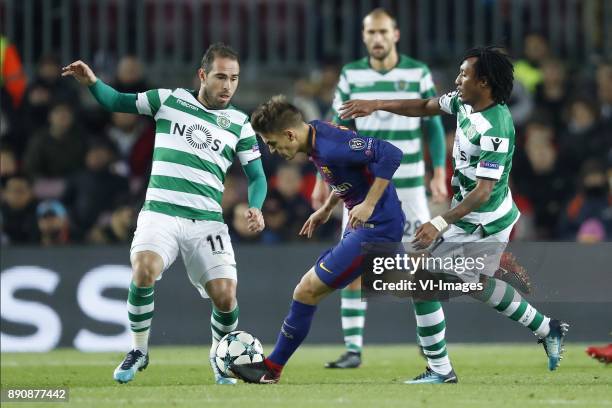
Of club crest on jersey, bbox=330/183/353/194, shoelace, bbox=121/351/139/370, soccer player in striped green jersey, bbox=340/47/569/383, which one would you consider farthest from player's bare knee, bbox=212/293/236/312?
soccer player in striped green jersey, bbox=340/47/569/383

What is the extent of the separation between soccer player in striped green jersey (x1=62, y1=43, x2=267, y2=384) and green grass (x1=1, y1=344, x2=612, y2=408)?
Result: 1.92 feet

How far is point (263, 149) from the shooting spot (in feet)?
50.6

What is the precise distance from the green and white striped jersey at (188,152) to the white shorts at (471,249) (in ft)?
5.19

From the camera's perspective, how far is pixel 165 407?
7922 mm

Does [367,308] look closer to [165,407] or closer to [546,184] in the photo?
[546,184]

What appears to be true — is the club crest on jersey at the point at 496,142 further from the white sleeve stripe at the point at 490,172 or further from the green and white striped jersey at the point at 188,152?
the green and white striped jersey at the point at 188,152

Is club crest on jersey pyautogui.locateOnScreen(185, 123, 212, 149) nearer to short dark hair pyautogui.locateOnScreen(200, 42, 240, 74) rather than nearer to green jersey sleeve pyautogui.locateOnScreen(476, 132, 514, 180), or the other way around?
short dark hair pyautogui.locateOnScreen(200, 42, 240, 74)

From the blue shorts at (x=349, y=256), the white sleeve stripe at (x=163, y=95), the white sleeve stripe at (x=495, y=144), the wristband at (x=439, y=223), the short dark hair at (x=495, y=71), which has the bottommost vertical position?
the blue shorts at (x=349, y=256)

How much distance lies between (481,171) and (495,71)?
27.5 inches

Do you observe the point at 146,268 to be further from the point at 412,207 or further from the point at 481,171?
the point at 412,207

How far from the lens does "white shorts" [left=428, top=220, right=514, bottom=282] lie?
31.4ft

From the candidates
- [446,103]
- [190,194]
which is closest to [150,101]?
[190,194]

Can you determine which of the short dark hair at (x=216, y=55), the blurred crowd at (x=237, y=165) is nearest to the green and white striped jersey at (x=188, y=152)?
the short dark hair at (x=216, y=55)

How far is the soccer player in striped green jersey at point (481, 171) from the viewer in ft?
29.5
